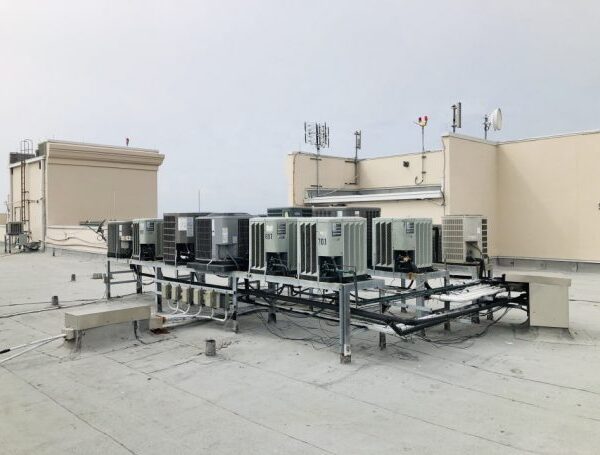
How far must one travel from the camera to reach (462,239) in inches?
335

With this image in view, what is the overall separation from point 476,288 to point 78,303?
7.84 metres

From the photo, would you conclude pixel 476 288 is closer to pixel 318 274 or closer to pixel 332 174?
pixel 318 274

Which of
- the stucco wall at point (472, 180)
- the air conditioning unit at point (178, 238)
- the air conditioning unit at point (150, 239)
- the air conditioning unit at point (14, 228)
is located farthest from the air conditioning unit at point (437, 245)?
the air conditioning unit at point (14, 228)

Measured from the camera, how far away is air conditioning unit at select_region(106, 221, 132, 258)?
10484 mm

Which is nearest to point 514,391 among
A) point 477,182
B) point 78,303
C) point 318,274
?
point 318,274

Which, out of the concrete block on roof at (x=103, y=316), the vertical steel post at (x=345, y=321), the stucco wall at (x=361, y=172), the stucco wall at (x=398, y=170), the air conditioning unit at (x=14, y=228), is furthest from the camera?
the air conditioning unit at (x=14, y=228)

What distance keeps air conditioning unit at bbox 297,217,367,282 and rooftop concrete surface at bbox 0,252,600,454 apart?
1082 mm

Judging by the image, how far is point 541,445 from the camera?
3785 mm

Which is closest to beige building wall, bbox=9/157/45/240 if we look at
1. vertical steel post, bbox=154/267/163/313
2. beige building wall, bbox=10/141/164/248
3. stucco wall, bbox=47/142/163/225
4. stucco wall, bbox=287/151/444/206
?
beige building wall, bbox=10/141/164/248

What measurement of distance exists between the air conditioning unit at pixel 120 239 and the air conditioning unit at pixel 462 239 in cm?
650

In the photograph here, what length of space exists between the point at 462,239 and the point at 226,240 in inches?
161

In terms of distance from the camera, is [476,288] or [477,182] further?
[477,182]

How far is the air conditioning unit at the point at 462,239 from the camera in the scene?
28.0 ft

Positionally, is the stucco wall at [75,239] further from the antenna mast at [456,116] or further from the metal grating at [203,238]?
the antenna mast at [456,116]
